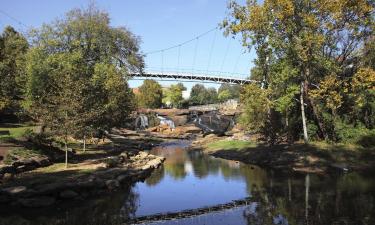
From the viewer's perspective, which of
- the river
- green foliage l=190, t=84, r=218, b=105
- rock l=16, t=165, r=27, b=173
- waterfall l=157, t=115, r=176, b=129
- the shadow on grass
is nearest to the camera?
the river

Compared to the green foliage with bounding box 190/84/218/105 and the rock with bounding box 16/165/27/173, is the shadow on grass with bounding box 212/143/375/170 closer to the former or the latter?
the rock with bounding box 16/165/27/173

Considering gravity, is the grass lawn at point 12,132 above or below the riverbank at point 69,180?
above

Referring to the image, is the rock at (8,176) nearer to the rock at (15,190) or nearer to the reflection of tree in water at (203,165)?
the rock at (15,190)

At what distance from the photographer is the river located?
2078cm

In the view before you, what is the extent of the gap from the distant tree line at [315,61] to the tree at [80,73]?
14849 mm

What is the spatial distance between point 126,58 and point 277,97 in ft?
79.2

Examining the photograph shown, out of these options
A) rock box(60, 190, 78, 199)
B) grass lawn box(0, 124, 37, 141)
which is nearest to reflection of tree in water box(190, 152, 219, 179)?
rock box(60, 190, 78, 199)

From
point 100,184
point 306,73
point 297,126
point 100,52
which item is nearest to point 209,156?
point 297,126

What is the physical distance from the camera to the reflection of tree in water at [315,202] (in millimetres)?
19875

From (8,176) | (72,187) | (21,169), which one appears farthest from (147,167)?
(8,176)

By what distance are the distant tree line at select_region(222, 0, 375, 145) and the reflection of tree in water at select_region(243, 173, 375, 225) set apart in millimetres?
11577

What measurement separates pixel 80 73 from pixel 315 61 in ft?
73.0

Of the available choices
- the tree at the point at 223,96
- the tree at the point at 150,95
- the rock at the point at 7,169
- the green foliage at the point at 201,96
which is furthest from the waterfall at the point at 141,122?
the tree at the point at 223,96

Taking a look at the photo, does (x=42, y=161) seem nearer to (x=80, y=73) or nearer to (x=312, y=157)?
(x=80, y=73)
